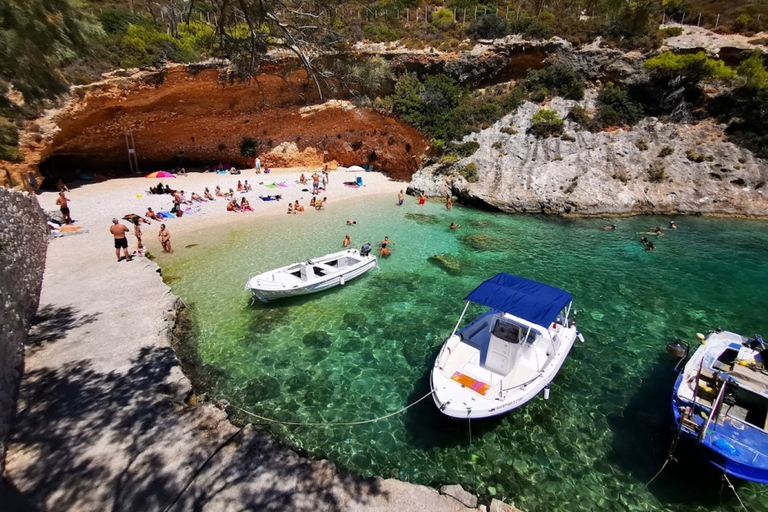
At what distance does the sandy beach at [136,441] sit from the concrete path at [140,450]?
0.02 meters

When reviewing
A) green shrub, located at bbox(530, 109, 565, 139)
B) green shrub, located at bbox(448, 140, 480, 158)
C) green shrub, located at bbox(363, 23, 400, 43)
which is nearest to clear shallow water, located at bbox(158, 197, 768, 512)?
green shrub, located at bbox(448, 140, 480, 158)

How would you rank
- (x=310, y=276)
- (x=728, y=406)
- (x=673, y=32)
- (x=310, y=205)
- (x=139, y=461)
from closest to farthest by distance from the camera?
(x=139, y=461)
(x=728, y=406)
(x=310, y=276)
(x=310, y=205)
(x=673, y=32)

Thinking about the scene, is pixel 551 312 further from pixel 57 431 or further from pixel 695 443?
pixel 57 431

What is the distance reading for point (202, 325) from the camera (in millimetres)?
12273

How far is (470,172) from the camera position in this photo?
29.7 meters

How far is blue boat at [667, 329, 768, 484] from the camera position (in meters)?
6.88

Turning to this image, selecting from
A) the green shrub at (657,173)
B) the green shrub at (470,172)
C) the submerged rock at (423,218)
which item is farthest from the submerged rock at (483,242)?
the green shrub at (657,173)

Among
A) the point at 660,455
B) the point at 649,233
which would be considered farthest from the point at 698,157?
the point at 660,455

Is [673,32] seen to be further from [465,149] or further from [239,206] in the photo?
[239,206]

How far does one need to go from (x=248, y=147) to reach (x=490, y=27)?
26.0m

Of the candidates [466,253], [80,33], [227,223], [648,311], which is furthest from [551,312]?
[227,223]

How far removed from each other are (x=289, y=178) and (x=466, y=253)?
20203 mm

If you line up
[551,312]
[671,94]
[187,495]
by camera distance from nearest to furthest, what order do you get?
1. [187,495]
2. [551,312]
3. [671,94]

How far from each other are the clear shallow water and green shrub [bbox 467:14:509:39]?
23.2 metres
